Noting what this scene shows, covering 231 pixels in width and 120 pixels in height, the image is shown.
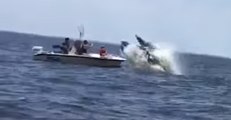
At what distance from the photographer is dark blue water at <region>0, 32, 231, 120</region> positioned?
2477 cm

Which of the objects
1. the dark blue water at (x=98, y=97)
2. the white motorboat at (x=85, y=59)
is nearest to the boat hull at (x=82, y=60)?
the white motorboat at (x=85, y=59)

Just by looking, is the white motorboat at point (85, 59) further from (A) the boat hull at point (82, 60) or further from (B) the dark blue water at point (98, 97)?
(B) the dark blue water at point (98, 97)

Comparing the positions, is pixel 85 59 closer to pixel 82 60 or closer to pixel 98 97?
pixel 82 60

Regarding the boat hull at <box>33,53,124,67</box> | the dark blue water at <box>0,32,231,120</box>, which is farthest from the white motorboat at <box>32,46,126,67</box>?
the dark blue water at <box>0,32,231,120</box>

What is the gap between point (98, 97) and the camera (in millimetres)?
30453

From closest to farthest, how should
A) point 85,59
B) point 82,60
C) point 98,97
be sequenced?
point 98,97, point 85,59, point 82,60

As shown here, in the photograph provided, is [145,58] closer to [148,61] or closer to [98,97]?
[148,61]

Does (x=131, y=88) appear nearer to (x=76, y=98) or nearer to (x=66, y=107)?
(x=76, y=98)

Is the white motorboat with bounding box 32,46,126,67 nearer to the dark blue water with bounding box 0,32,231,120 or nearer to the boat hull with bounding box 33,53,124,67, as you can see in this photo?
the boat hull with bounding box 33,53,124,67

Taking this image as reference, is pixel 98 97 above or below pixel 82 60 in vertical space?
below

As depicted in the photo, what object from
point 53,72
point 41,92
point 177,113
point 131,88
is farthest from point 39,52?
point 177,113

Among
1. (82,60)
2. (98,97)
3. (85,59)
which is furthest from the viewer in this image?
(82,60)

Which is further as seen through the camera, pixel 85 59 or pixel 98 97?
pixel 85 59

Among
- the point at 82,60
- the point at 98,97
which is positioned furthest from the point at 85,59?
the point at 98,97
